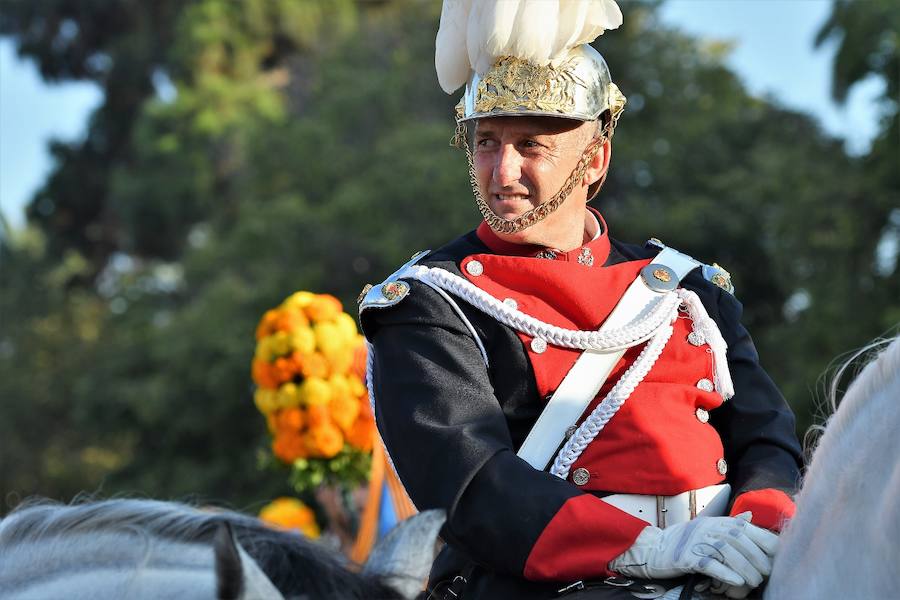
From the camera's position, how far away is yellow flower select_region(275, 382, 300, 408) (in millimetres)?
7184

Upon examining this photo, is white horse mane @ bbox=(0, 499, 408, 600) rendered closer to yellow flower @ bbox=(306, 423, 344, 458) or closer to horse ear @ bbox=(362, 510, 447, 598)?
horse ear @ bbox=(362, 510, 447, 598)

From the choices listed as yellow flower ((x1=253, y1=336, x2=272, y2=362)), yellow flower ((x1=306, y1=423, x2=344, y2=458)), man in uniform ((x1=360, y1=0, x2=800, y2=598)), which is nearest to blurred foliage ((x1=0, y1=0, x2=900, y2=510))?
yellow flower ((x1=253, y1=336, x2=272, y2=362))

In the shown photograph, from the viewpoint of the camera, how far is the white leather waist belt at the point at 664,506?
320cm

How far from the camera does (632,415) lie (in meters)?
3.26

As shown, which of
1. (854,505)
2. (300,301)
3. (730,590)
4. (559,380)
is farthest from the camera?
(300,301)

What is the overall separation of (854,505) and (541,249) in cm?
138

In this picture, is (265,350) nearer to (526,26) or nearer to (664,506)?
(526,26)

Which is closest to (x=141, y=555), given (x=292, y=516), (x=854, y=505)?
(x=854, y=505)

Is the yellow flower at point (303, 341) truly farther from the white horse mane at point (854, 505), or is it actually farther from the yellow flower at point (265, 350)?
the white horse mane at point (854, 505)

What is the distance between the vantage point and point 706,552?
2738mm

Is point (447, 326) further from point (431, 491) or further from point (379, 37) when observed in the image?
point (379, 37)

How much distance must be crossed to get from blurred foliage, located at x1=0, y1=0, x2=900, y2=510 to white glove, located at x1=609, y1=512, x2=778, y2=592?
11.2 metres

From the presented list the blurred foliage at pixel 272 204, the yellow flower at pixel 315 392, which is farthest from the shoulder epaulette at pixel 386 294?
the blurred foliage at pixel 272 204

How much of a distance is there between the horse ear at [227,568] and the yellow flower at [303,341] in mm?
5167
